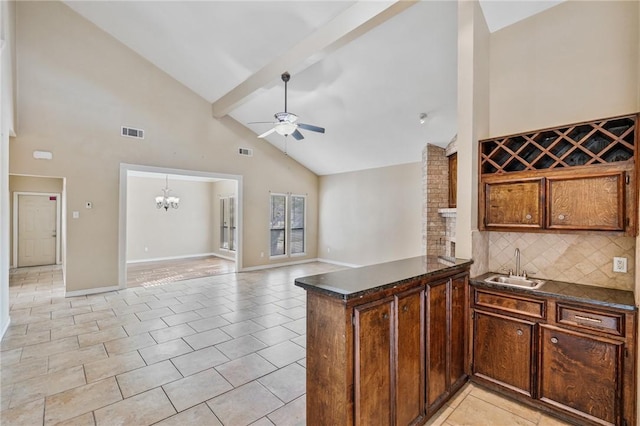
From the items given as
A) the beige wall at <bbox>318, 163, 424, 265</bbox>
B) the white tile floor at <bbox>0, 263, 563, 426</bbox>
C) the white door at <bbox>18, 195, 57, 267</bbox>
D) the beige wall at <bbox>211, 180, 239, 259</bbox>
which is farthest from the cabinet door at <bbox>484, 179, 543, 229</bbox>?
the white door at <bbox>18, 195, 57, 267</bbox>

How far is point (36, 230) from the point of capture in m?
8.17

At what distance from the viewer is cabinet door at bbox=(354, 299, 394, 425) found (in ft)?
5.35

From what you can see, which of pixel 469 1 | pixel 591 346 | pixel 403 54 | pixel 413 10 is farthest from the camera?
pixel 403 54

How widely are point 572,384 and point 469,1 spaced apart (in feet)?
10.7

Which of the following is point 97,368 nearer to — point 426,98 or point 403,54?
point 403,54

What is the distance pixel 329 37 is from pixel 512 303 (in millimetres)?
3613

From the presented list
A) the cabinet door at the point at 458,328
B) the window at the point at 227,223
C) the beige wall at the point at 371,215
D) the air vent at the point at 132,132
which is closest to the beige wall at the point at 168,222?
the window at the point at 227,223

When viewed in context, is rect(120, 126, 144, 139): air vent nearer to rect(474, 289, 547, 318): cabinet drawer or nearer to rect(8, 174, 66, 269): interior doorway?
rect(8, 174, 66, 269): interior doorway

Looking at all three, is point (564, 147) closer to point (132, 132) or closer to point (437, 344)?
point (437, 344)

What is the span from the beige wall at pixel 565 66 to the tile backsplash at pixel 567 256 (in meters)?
1.02

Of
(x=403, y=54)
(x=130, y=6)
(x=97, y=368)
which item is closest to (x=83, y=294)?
(x=97, y=368)

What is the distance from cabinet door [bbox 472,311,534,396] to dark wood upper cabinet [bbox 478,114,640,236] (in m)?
0.81

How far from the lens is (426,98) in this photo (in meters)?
4.80

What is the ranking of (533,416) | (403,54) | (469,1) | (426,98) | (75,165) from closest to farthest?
(533,416) < (469,1) < (403,54) < (426,98) < (75,165)
